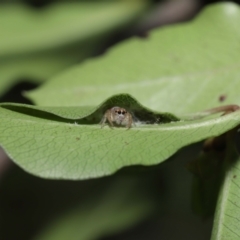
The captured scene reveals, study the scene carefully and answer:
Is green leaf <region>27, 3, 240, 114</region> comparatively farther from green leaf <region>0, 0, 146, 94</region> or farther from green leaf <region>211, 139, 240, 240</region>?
green leaf <region>0, 0, 146, 94</region>

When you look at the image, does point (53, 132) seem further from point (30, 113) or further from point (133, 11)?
point (133, 11)

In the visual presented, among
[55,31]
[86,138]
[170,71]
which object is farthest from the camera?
[55,31]

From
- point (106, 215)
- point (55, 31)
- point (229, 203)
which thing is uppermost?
point (55, 31)

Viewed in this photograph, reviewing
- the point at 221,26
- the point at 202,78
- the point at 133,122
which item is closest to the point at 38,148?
the point at 133,122

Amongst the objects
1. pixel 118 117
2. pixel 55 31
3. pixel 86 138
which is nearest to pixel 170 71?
pixel 118 117

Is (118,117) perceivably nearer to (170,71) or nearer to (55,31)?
(170,71)

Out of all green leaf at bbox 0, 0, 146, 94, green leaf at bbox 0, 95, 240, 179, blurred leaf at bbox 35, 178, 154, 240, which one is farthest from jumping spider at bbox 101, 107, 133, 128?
blurred leaf at bbox 35, 178, 154, 240
